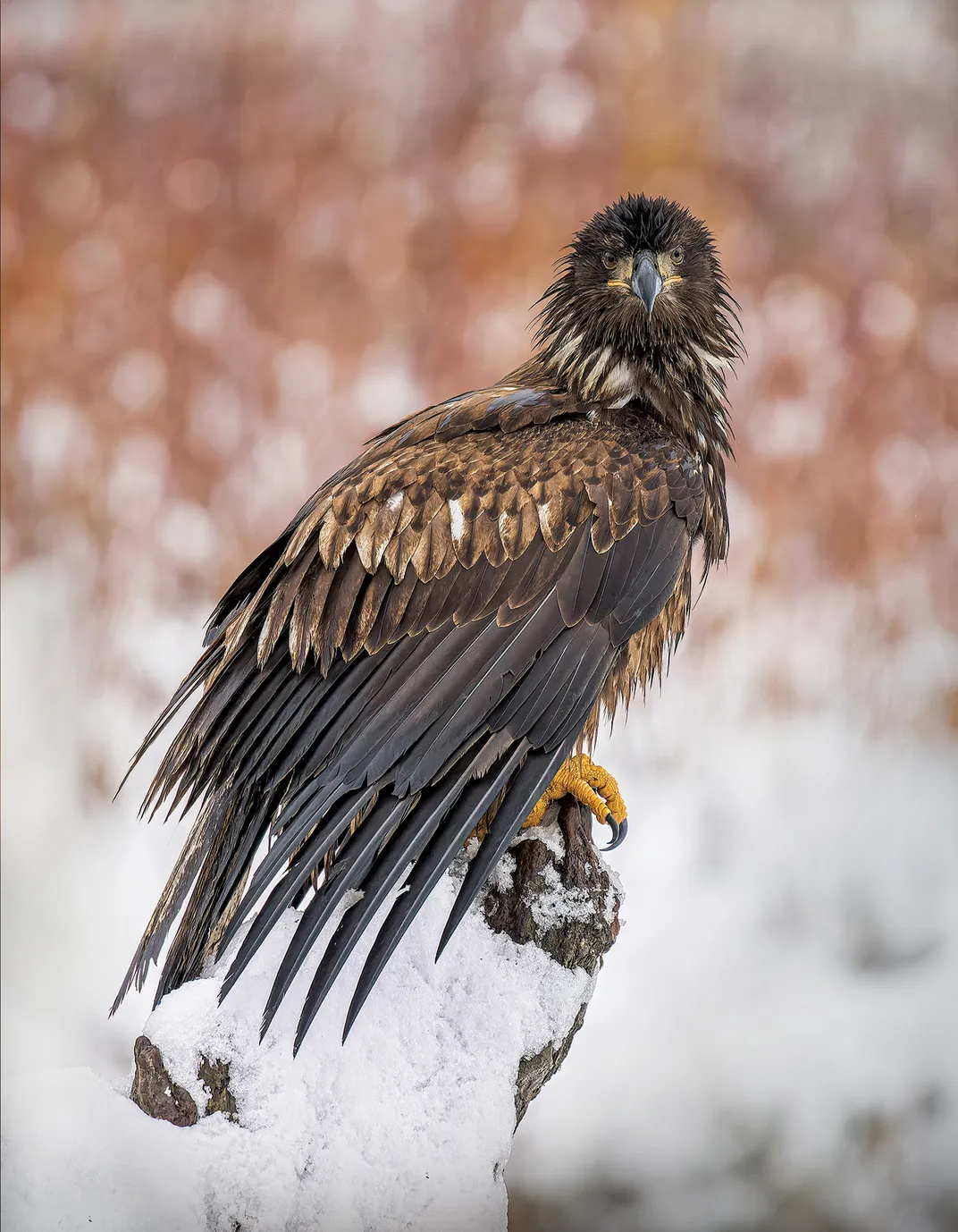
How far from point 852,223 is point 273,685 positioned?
74.6 inches

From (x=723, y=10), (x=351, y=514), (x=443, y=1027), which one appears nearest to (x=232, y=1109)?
(x=443, y=1027)

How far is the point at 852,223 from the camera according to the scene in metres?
2.87

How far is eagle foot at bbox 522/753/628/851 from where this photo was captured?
2.04 metres

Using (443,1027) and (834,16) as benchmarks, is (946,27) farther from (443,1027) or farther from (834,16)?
(443,1027)

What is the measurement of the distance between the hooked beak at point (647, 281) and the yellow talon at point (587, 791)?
828mm

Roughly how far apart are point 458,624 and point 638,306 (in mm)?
750

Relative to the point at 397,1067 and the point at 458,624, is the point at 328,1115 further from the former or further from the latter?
the point at 458,624

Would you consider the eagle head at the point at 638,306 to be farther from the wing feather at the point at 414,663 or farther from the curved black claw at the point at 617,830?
the curved black claw at the point at 617,830

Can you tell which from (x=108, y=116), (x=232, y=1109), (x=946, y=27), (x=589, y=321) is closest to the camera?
(x=232, y=1109)

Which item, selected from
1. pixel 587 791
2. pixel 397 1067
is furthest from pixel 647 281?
pixel 397 1067

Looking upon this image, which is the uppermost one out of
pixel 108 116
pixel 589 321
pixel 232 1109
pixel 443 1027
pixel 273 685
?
pixel 108 116

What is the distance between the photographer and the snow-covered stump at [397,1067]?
5.64ft

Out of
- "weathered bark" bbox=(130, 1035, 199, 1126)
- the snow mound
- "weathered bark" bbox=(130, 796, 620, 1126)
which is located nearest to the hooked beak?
"weathered bark" bbox=(130, 796, 620, 1126)

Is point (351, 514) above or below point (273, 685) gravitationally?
above
